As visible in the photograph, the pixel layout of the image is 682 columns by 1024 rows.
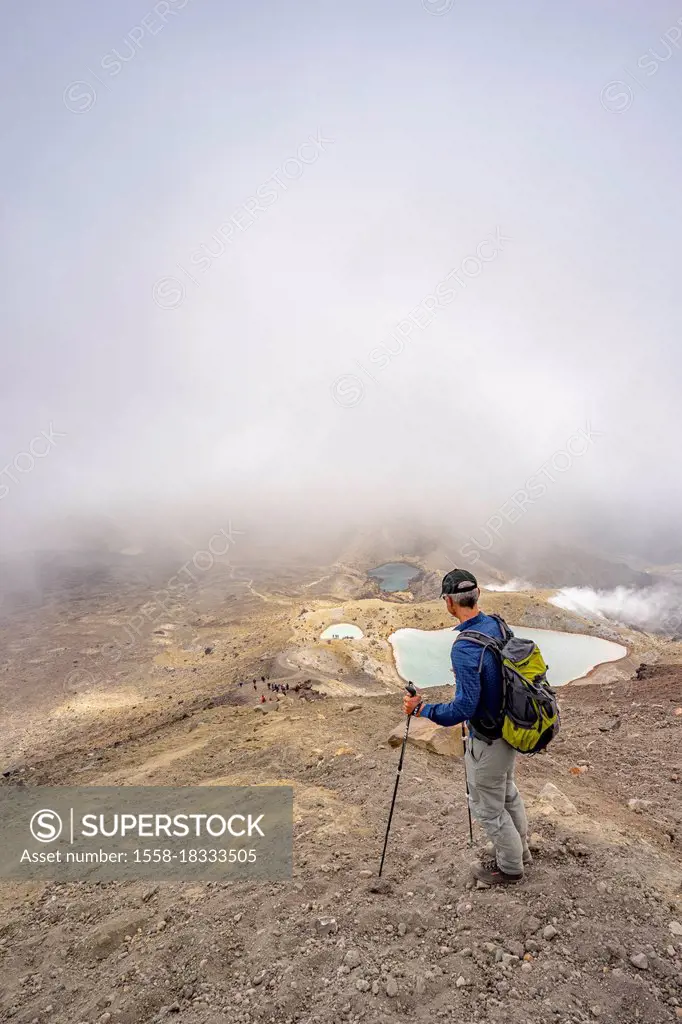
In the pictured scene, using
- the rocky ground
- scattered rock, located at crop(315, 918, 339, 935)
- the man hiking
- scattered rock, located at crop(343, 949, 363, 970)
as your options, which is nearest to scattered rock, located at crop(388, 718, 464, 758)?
the rocky ground

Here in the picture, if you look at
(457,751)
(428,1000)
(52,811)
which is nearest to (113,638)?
(52,811)

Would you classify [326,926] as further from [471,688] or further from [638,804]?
[638,804]

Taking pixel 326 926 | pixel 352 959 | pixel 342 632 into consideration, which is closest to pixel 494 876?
pixel 352 959

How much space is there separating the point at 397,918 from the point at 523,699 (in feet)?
9.71

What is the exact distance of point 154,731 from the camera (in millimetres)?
16906

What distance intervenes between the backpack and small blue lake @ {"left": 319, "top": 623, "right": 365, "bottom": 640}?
21.5 metres

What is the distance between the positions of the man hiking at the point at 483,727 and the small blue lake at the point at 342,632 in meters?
20.7

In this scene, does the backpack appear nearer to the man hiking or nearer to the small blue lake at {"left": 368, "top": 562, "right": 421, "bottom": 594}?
the man hiking

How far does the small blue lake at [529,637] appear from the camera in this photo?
22.1 meters

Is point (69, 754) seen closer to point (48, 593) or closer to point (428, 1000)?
point (428, 1000)

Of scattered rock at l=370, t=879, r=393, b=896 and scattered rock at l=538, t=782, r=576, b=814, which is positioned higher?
scattered rock at l=370, t=879, r=393, b=896

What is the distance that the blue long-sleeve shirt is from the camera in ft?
15.3

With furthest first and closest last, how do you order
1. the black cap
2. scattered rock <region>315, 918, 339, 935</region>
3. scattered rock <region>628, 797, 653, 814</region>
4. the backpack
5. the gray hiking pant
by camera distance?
scattered rock <region>628, 797, 653, 814</region>
scattered rock <region>315, 918, 339, 935</region>
the black cap
the gray hiking pant
the backpack

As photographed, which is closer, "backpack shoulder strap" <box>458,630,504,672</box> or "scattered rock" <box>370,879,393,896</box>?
"backpack shoulder strap" <box>458,630,504,672</box>
